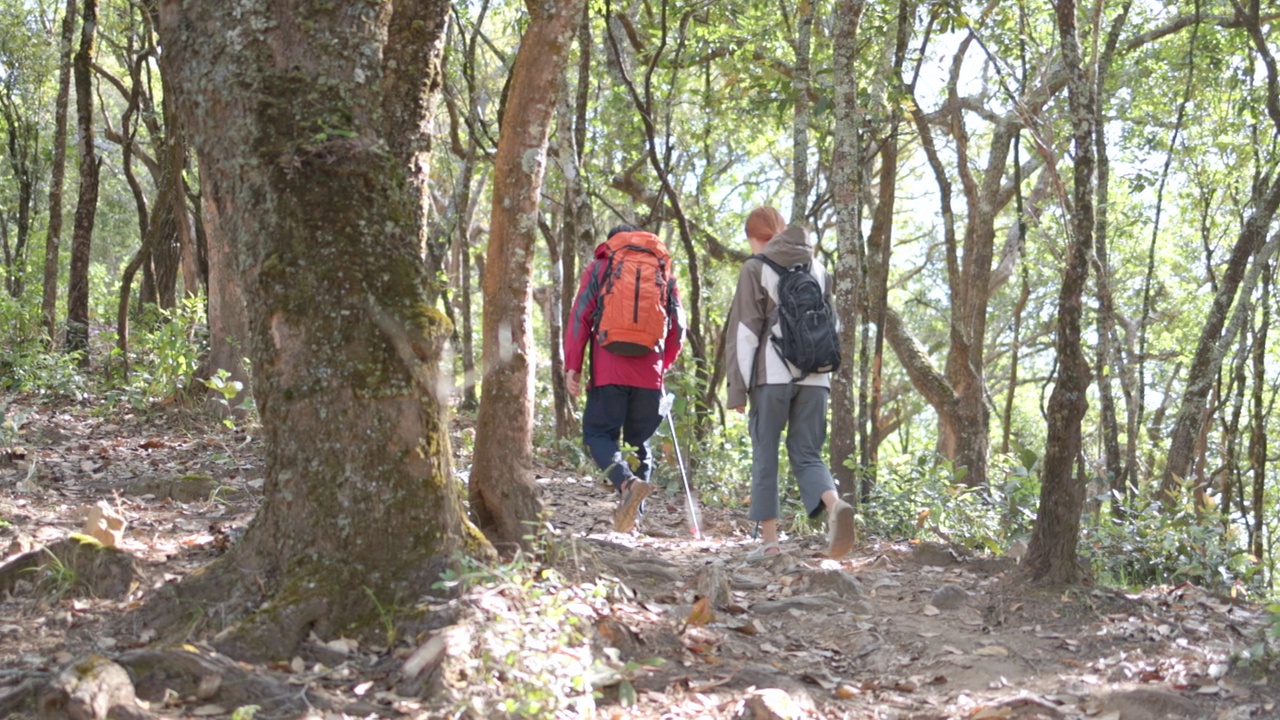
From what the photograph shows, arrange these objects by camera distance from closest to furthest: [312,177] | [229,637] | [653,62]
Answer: [229,637], [312,177], [653,62]

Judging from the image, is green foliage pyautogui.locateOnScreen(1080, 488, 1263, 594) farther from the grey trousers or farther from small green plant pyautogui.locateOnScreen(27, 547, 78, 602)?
small green plant pyautogui.locateOnScreen(27, 547, 78, 602)

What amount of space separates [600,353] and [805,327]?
142cm

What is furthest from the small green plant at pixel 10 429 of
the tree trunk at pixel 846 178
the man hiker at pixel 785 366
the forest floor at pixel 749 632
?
the tree trunk at pixel 846 178

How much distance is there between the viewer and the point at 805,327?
6129 millimetres

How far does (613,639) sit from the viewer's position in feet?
13.9

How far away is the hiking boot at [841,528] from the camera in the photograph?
6031 mm

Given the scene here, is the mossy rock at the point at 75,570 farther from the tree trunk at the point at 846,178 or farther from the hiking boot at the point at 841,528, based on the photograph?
the tree trunk at the point at 846,178

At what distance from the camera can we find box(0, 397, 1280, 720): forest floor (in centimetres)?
377

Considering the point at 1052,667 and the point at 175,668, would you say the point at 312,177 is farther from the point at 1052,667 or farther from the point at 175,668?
the point at 1052,667

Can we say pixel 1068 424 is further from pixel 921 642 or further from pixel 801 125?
pixel 801 125

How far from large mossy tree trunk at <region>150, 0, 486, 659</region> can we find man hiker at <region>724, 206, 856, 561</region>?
2.58 meters

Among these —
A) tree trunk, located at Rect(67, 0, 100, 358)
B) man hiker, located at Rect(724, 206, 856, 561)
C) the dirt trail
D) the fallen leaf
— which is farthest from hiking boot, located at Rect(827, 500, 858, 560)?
tree trunk, located at Rect(67, 0, 100, 358)

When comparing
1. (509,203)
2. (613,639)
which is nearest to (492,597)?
(613,639)

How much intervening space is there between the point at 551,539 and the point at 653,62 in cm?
704
